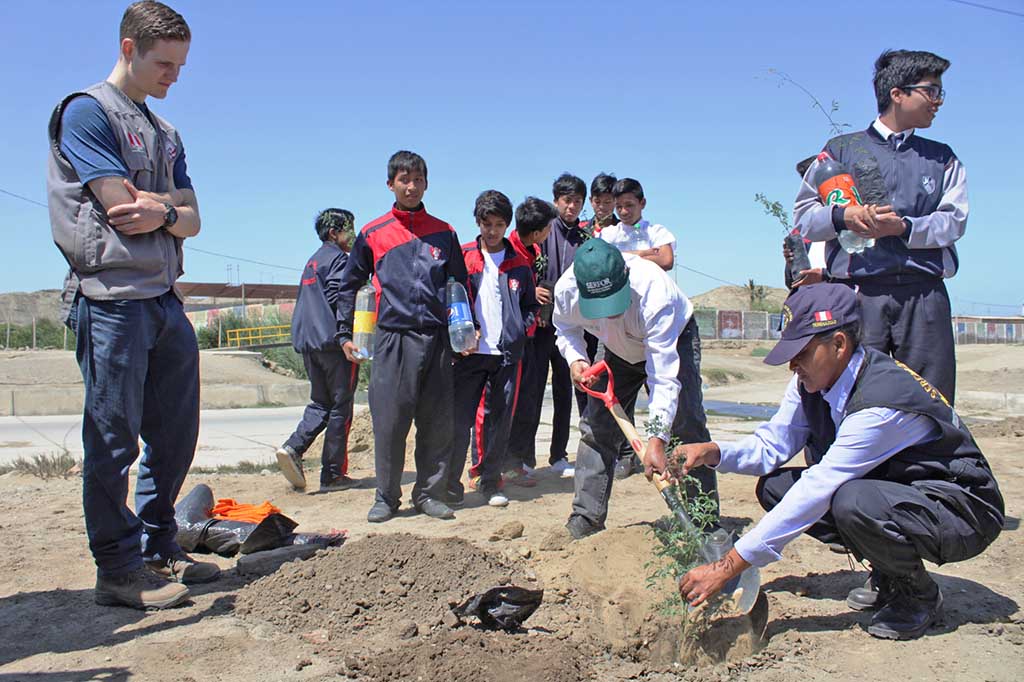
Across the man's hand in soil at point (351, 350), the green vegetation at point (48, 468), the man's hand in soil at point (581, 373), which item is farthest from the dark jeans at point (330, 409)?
the man's hand in soil at point (581, 373)

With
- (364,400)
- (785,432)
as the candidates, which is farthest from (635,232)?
(364,400)

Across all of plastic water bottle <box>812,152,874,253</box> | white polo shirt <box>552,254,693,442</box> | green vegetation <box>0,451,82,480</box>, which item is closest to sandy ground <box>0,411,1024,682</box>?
white polo shirt <box>552,254,693,442</box>

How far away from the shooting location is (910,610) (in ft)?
10.8

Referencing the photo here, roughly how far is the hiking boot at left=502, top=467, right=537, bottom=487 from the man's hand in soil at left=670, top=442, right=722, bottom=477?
2.99 meters

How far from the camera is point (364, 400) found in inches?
574

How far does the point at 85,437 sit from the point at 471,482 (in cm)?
340

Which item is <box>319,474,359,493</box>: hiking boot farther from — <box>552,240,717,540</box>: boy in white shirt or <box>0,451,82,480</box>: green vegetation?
<box>552,240,717,540</box>: boy in white shirt

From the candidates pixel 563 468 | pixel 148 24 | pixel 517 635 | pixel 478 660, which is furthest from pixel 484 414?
pixel 148 24

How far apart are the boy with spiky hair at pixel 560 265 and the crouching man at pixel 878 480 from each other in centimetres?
356

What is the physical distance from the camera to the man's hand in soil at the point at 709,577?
304 cm

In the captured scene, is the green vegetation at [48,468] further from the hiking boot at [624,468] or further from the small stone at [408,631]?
the small stone at [408,631]

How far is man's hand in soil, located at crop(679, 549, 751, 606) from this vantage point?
3037 millimetres

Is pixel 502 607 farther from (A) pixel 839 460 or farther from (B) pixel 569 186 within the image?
(B) pixel 569 186

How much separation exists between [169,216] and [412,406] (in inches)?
81.4
